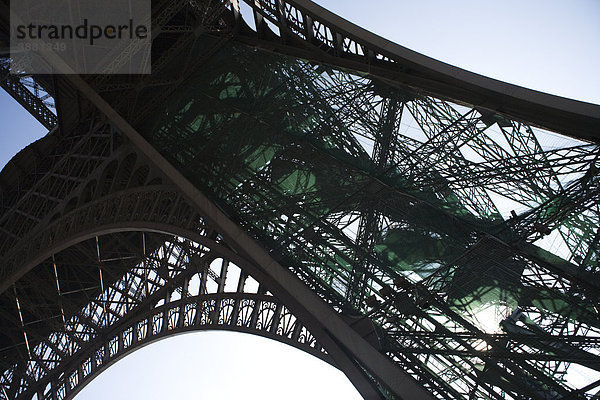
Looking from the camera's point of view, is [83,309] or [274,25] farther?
[83,309]

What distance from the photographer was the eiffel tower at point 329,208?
729 centimetres

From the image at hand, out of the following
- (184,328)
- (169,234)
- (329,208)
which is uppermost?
(169,234)

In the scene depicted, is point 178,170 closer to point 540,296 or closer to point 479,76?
point 479,76

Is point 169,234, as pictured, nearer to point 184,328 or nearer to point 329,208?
point 184,328

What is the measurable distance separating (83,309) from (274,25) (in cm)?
1370

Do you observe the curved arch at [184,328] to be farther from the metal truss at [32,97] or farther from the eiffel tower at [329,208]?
the metal truss at [32,97]

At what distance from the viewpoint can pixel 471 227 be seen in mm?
7941

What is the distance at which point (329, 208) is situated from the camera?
31.9ft

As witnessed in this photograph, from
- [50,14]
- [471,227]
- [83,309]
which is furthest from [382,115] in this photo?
[83,309]

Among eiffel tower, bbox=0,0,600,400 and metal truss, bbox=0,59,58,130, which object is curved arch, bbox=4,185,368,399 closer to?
eiffel tower, bbox=0,0,600,400
